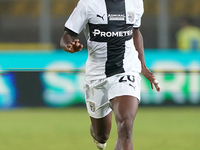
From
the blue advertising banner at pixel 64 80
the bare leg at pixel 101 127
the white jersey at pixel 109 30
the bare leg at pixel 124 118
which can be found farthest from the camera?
the blue advertising banner at pixel 64 80

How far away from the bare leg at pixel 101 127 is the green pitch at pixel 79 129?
0.88 metres

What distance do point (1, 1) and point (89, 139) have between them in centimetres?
1203

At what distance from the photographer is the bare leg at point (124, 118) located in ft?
14.1

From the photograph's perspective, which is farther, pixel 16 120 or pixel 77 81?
pixel 77 81

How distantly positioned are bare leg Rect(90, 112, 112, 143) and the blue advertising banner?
4.80m

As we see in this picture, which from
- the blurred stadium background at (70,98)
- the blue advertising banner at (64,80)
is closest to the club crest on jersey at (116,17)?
the blurred stadium background at (70,98)

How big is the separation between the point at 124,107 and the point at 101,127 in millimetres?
1144

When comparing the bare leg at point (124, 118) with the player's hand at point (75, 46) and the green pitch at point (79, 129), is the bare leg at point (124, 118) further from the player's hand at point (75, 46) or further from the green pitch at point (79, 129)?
the green pitch at point (79, 129)

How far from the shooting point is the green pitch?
22.6 feet

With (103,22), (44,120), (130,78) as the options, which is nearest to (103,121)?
(130,78)

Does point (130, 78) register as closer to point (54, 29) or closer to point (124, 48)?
point (124, 48)

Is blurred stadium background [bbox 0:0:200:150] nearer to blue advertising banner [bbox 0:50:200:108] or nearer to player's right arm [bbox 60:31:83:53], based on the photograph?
blue advertising banner [bbox 0:50:200:108]

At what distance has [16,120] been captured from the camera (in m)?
9.67

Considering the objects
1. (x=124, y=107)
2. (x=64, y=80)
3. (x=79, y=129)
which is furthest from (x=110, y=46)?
(x=64, y=80)
